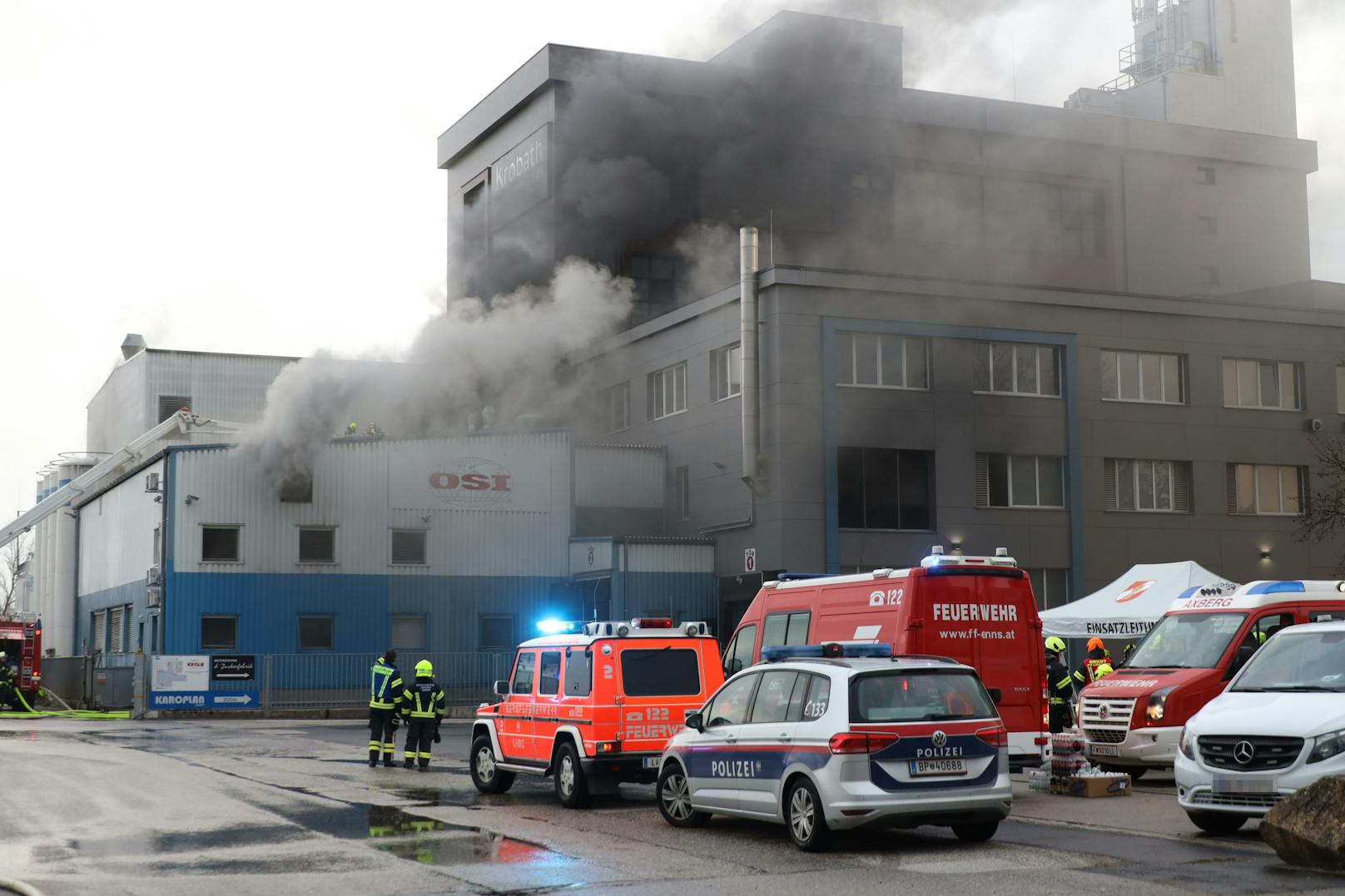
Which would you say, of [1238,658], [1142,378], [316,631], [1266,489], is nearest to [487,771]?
[1238,658]

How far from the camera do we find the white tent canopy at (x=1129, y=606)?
2580 cm

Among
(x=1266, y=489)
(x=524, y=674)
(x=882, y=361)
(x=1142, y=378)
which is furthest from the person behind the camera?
(x=1266, y=489)

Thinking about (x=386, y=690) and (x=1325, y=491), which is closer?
(x=386, y=690)

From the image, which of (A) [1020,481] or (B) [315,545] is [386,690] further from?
(A) [1020,481]

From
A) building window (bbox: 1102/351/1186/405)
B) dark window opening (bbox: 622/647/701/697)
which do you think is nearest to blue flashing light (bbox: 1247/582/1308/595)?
dark window opening (bbox: 622/647/701/697)

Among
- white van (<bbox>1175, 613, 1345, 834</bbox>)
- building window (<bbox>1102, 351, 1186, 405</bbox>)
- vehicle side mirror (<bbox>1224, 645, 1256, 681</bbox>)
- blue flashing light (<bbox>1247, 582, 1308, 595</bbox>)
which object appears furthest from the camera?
building window (<bbox>1102, 351, 1186, 405</bbox>)

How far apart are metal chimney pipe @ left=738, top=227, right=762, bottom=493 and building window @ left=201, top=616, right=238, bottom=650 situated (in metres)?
14.0

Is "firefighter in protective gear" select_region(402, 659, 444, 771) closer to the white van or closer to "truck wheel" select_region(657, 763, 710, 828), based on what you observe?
"truck wheel" select_region(657, 763, 710, 828)

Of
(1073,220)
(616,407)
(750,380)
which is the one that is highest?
(1073,220)

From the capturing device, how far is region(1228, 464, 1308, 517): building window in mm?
42438

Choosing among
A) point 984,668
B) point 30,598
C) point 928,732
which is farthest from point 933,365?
point 30,598

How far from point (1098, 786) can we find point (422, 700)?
30.7 feet

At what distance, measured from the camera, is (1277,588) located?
17.7 meters

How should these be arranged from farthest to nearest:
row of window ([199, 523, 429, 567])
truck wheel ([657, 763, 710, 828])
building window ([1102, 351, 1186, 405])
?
building window ([1102, 351, 1186, 405]), row of window ([199, 523, 429, 567]), truck wheel ([657, 763, 710, 828])
